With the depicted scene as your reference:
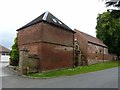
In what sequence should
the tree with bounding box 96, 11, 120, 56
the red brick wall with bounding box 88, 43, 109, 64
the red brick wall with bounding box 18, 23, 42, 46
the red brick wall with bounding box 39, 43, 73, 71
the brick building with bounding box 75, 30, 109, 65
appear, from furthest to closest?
the tree with bounding box 96, 11, 120, 56
the red brick wall with bounding box 88, 43, 109, 64
the brick building with bounding box 75, 30, 109, 65
the red brick wall with bounding box 18, 23, 42, 46
the red brick wall with bounding box 39, 43, 73, 71

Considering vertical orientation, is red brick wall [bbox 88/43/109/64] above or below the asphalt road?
above

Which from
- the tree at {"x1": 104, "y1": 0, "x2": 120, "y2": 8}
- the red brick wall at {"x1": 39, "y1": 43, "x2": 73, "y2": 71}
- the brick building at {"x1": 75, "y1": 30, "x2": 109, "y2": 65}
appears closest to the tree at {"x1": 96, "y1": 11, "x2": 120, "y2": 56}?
the brick building at {"x1": 75, "y1": 30, "x2": 109, "y2": 65}

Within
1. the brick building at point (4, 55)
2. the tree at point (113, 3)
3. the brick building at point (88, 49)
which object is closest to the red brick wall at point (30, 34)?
the brick building at point (88, 49)

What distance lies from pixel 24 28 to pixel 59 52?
23.2 feet

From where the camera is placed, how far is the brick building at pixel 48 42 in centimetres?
2862

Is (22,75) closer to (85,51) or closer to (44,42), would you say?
(44,42)

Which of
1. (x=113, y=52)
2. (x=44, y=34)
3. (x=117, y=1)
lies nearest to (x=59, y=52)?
(x=44, y=34)

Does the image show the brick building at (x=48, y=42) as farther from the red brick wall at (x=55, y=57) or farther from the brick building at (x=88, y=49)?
the brick building at (x=88, y=49)

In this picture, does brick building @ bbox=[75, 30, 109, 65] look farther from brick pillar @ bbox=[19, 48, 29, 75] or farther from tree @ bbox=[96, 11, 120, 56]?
brick pillar @ bbox=[19, 48, 29, 75]

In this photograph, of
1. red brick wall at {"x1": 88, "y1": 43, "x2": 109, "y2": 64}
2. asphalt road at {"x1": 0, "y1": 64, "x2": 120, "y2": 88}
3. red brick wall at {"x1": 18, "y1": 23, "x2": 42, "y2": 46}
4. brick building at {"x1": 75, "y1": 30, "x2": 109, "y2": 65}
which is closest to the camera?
asphalt road at {"x1": 0, "y1": 64, "x2": 120, "y2": 88}

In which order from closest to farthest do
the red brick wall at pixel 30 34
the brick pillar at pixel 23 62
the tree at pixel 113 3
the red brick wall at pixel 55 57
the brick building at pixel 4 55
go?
1. the tree at pixel 113 3
2. the brick pillar at pixel 23 62
3. the red brick wall at pixel 55 57
4. the red brick wall at pixel 30 34
5. the brick building at pixel 4 55

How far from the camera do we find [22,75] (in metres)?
24.6

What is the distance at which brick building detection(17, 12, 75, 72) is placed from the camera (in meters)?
28.6

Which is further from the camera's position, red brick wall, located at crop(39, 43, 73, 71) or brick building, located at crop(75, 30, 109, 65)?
brick building, located at crop(75, 30, 109, 65)
